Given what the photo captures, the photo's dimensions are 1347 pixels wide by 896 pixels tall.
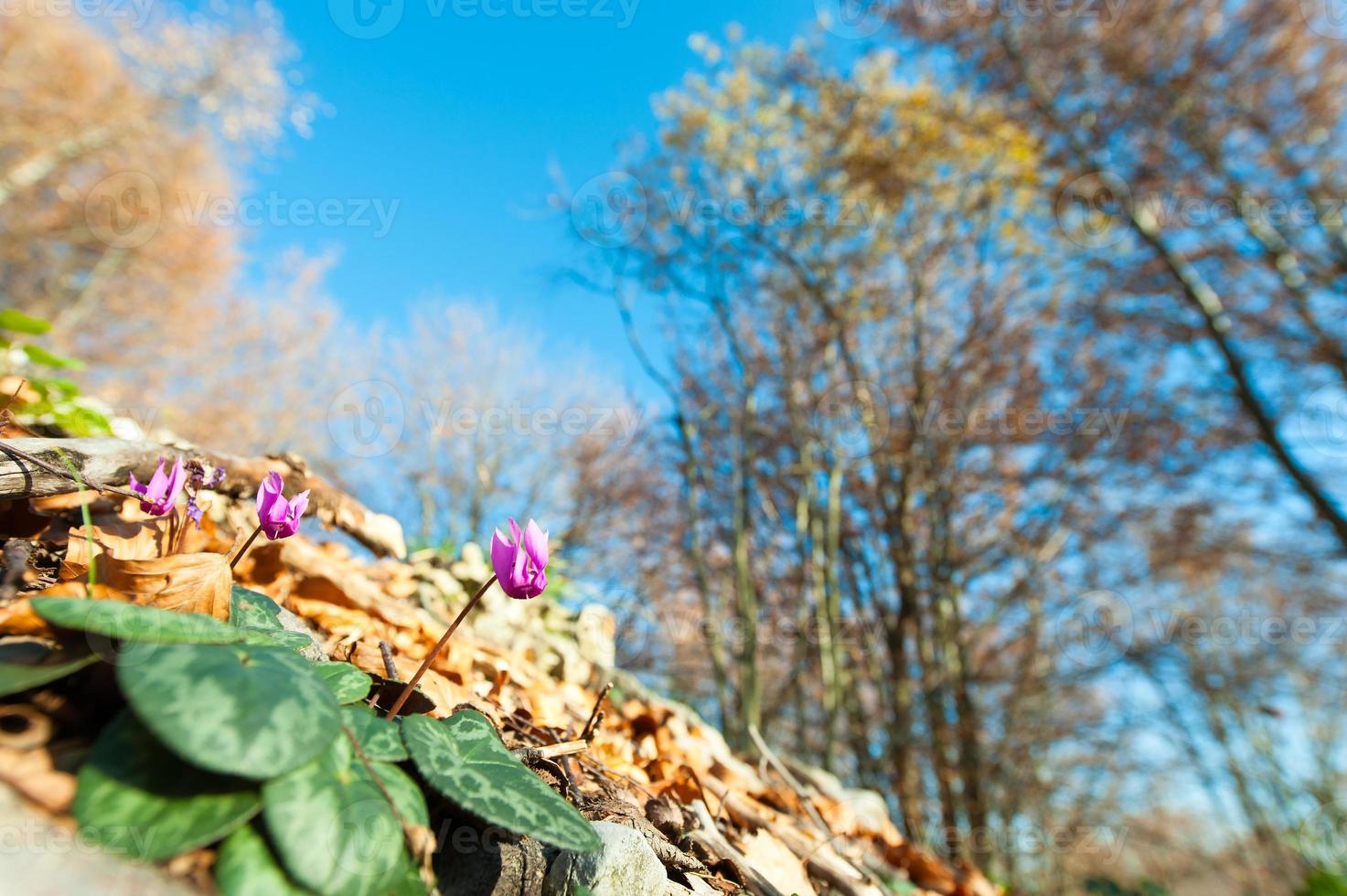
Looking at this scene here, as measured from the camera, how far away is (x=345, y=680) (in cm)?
98

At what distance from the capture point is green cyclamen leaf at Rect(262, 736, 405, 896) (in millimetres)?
692

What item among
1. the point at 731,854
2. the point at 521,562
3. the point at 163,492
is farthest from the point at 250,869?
the point at 731,854

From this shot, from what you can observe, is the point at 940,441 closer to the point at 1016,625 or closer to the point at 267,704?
the point at 1016,625

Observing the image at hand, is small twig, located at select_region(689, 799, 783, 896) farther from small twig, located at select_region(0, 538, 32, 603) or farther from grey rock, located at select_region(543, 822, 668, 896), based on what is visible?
small twig, located at select_region(0, 538, 32, 603)

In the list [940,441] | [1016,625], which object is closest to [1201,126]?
[940,441]

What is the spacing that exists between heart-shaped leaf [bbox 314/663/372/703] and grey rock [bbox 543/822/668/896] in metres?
0.39

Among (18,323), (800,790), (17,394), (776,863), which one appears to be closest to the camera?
(776,863)

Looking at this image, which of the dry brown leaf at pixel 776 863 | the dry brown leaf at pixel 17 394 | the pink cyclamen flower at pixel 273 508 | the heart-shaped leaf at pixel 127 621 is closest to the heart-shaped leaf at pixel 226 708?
the heart-shaped leaf at pixel 127 621

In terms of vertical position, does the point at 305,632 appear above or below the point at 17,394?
below

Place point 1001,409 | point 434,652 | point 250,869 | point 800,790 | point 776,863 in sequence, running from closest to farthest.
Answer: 1. point 250,869
2. point 434,652
3. point 776,863
4. point 800,790
5. point 1001,409

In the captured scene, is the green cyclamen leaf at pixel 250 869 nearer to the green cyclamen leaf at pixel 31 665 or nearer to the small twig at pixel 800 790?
the green cyclamen leaf at pixel 31 665

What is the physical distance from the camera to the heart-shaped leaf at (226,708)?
67 cm

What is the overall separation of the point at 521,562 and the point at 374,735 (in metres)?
0.29

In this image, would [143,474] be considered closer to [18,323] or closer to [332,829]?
[18,323]
